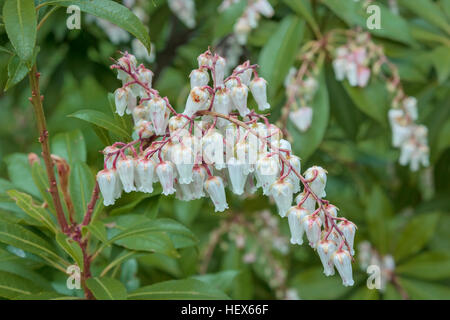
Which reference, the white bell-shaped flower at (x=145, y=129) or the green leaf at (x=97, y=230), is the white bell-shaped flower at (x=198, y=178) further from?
the green leaf at (x=97, y=230)

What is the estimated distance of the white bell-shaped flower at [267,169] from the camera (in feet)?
4.30

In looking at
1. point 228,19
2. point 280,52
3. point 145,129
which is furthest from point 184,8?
point 145,129

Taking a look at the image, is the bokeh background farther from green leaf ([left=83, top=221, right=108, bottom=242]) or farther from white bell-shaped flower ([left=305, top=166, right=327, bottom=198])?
white bell-shaped flower ([left=305, top=166, right=327, bottom=198])

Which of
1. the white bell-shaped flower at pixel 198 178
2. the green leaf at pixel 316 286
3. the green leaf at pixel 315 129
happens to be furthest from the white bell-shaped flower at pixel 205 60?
the green leaf at pixel 316 286

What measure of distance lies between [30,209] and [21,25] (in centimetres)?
52

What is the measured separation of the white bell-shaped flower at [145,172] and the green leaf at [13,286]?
0.52 metres

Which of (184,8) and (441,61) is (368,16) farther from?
(184,8)

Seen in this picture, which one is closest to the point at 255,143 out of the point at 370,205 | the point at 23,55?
the point at 23,55

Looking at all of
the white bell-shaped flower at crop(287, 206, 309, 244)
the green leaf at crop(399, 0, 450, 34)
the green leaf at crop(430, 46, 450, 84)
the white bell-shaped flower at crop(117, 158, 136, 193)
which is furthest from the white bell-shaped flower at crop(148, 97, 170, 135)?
the green leaf at crop(399, 0, 450, 34)

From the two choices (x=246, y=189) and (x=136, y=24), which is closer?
(x=136, y=24)

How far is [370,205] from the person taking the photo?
330 centimetres

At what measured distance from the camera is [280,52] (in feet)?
8.63
